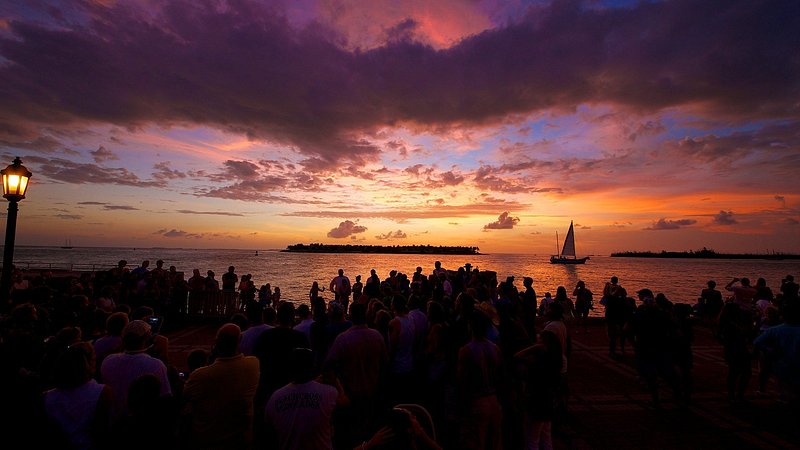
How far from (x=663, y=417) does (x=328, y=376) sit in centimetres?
601

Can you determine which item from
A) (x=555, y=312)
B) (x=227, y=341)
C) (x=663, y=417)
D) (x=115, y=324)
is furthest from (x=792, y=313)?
(x=115, y=324)

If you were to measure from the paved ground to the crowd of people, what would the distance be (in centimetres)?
42

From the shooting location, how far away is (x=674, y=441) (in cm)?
551

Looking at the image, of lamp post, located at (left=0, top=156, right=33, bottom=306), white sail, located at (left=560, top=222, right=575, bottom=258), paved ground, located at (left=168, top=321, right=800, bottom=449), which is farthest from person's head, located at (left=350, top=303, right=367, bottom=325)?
white sail, located at (left=560, top=222, right=575, bottom=258)

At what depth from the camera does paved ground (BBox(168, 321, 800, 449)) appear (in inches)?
216

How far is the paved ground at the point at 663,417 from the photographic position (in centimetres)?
548

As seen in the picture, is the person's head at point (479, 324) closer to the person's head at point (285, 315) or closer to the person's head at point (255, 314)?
the person's head at point (285, 315)

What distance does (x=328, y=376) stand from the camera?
4355 mm

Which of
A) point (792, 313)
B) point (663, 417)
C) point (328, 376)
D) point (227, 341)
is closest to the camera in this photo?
point (227, 341)

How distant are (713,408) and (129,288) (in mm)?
15590

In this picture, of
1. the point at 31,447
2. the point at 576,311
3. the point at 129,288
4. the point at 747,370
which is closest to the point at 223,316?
the point at 129,288

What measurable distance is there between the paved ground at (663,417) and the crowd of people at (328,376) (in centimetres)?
42

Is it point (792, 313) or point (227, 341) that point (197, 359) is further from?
point (792, 313)

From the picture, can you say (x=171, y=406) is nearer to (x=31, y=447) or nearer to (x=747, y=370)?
(x=31, y=447)
